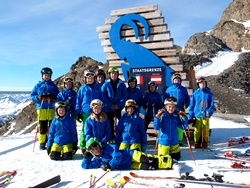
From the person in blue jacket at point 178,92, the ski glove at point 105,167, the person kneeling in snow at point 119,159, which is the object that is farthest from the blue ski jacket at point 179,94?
the ski glove at point 105,167

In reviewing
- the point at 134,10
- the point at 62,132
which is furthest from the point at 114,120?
the point at 134,10

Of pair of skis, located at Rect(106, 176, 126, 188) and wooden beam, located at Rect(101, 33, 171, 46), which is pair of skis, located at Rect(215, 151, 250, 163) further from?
wooden beam, located at Rect(101, 33, 171, 46)

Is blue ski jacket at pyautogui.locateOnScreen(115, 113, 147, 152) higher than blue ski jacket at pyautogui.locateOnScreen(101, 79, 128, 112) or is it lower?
lower

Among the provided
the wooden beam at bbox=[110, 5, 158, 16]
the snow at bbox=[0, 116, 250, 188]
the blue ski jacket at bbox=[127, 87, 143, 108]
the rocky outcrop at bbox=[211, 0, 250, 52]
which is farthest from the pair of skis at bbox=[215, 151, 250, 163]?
the rocky outcrop at bbox=[211, 0, 250, 52]

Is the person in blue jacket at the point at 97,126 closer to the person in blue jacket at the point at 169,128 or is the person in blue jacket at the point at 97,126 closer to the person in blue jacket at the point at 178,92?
the person in blue jacket at the point at 169,128

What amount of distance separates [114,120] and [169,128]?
1755 mm

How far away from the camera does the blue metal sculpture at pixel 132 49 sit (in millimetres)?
9188

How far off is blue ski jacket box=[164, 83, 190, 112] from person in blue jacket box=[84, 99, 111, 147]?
2.44m

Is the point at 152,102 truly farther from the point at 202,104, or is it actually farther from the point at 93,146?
the point at 93,146

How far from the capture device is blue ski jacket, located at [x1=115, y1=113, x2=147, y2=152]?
22.2 ft

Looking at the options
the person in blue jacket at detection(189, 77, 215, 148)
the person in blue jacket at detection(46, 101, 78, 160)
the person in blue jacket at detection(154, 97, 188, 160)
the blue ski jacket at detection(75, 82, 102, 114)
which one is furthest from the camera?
the person in blue jacket at detection(189, 77, 215, 148)

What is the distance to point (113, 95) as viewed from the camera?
7.72 metres

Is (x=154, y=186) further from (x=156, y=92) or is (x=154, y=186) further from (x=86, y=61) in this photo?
(x=86, y=61)

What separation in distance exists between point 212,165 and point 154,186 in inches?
73.1
